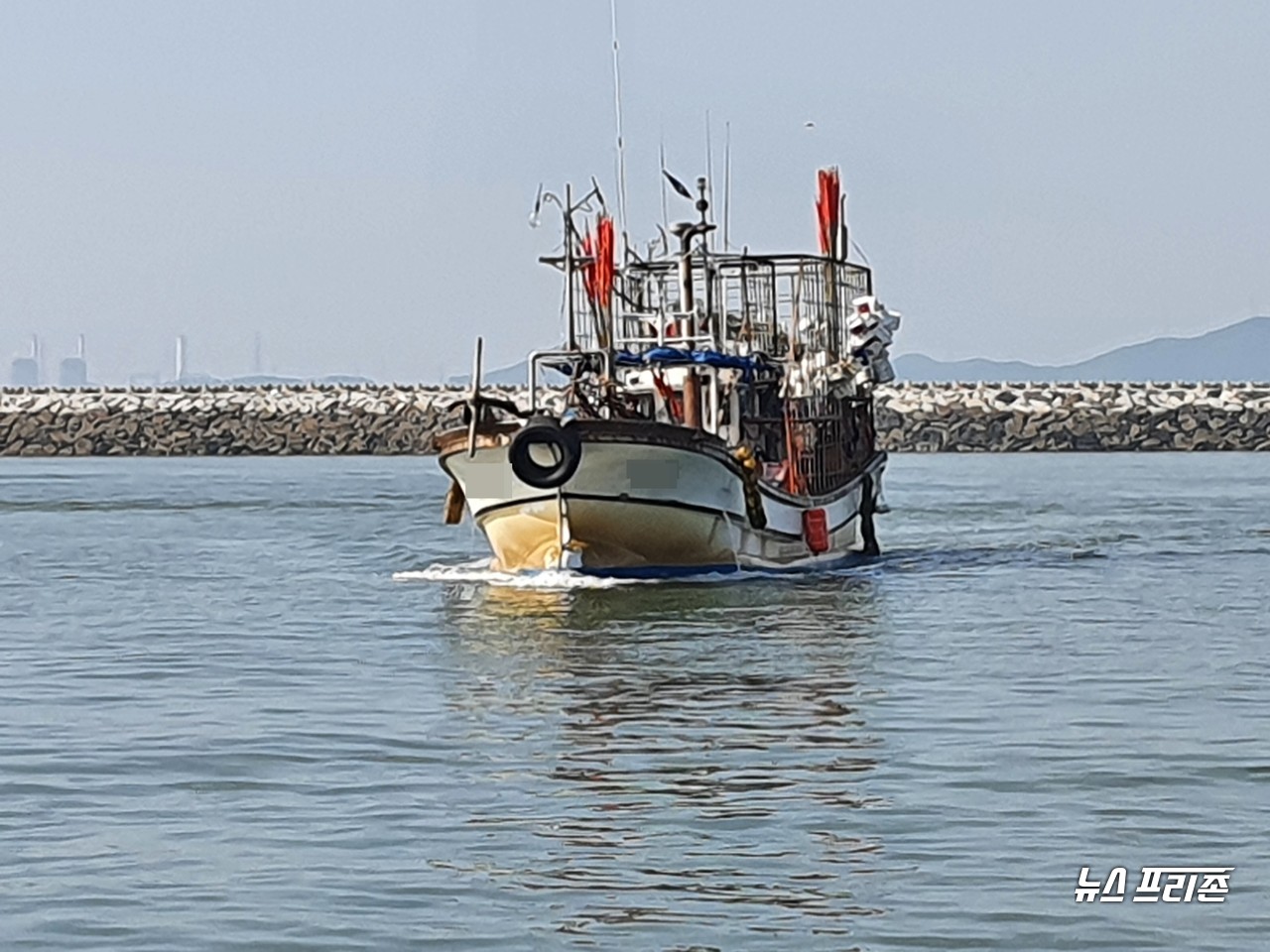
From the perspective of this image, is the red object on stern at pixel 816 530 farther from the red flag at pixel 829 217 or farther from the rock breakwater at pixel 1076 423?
the rock breakwater at pixel 1076 423

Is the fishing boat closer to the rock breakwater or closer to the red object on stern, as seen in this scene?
the red object on stern

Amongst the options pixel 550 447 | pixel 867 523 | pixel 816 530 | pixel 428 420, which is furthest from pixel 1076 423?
pixel 550 447

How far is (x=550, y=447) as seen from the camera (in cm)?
2758

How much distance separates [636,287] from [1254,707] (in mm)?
16200

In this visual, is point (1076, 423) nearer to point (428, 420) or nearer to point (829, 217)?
point (428, 420)

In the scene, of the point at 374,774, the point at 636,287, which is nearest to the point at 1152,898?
the point at 374,774

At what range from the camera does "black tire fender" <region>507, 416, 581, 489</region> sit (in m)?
27.5

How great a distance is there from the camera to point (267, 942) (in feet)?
37.2

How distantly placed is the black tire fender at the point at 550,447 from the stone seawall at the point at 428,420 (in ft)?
186

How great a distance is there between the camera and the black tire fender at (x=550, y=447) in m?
27.5

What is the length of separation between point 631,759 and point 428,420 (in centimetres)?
7325

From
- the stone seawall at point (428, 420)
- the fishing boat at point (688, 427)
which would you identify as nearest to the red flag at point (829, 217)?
the fishing boat at point (688, 427)

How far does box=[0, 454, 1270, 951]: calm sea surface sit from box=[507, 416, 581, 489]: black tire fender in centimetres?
131

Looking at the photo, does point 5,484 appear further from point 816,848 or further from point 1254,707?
point 816,848
